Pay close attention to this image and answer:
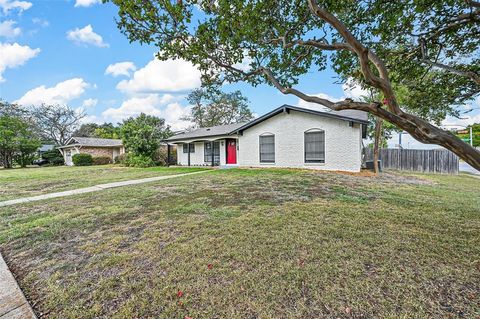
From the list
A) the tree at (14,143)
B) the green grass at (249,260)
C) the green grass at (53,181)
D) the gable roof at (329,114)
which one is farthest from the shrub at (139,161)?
the tree at (14,143)

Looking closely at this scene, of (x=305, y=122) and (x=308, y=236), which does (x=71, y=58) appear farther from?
(x=308, y=236)

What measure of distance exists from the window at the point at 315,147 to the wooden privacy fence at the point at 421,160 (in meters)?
6.86

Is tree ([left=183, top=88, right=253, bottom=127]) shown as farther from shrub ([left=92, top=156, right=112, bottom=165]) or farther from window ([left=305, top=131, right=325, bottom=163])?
window ([left=305, top=131, right=325, bottom=163])

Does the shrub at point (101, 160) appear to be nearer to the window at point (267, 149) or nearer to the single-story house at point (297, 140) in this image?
the single-story house at point (297, 140)

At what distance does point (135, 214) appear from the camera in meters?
4.95

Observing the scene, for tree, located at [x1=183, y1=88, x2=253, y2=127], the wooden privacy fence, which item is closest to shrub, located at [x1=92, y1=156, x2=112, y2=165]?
tree, located at [x1=183, y1=88, x2=253, y2=127]

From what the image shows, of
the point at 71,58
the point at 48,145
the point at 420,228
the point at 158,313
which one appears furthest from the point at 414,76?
the point at 48,145

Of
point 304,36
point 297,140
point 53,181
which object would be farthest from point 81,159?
point 304,36

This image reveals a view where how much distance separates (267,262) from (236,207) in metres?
2.67

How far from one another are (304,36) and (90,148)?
30.0 meters

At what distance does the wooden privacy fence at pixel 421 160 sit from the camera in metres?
14.0

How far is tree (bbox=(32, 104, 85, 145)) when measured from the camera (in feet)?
121

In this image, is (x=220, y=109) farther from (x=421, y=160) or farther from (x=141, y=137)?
(x=421, y=160)

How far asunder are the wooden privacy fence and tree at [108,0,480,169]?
955 centimetres
